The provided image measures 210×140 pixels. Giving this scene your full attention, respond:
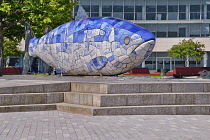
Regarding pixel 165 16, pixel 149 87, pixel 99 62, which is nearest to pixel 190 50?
pixel 165 16

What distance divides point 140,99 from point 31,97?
4235mm

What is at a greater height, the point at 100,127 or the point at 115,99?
the point at 115,99

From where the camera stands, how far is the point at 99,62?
15.3 metres

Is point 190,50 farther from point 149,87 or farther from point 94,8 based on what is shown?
point 149,87

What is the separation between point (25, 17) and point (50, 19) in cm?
297

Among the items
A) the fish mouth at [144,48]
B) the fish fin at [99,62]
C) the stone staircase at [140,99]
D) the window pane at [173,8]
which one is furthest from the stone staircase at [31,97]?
the window pane at [173,8]

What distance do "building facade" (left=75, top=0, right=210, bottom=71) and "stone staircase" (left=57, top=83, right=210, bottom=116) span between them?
36080 mm

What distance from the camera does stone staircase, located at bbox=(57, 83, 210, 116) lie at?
10664 millimetres

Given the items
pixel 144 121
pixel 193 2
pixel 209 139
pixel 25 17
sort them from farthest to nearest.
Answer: pixel 193 2
pixel 25 17
pixel 144 121
pixel 209 139

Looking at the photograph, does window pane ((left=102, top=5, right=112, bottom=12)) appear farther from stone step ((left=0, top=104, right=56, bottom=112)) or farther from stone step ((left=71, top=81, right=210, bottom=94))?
stone step ((left=0, top=104, right=56, bottom=112))

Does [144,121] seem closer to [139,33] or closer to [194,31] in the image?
[139,33]

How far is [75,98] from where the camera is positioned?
11625mm

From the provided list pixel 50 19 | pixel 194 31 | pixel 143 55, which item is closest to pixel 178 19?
pixel 194 31

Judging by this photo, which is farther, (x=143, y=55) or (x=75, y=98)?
(x=143, y=55)
